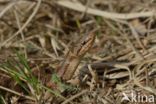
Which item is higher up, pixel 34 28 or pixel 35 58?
pixel 34 28

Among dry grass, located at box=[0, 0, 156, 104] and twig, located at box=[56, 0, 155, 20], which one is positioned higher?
twig, located at box=[56, 0, 155, 20]

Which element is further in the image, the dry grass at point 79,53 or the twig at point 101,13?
the twig at point 101,13

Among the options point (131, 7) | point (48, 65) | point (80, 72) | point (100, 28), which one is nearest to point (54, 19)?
point (100, 28)

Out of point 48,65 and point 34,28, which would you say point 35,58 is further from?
point 34,28

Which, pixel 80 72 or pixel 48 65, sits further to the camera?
pixel 48 65

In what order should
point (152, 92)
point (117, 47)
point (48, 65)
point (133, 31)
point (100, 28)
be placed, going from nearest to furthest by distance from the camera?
point (152, 92) → point (48, 65) → point (117, 47) → point (133, 31) → point (100, 28)

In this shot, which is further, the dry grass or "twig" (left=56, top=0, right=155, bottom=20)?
"twig" (left=56, top=0, right=155, bottom=20)

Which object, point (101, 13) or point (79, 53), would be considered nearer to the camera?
point (79, 53)

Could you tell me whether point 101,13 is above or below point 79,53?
above
